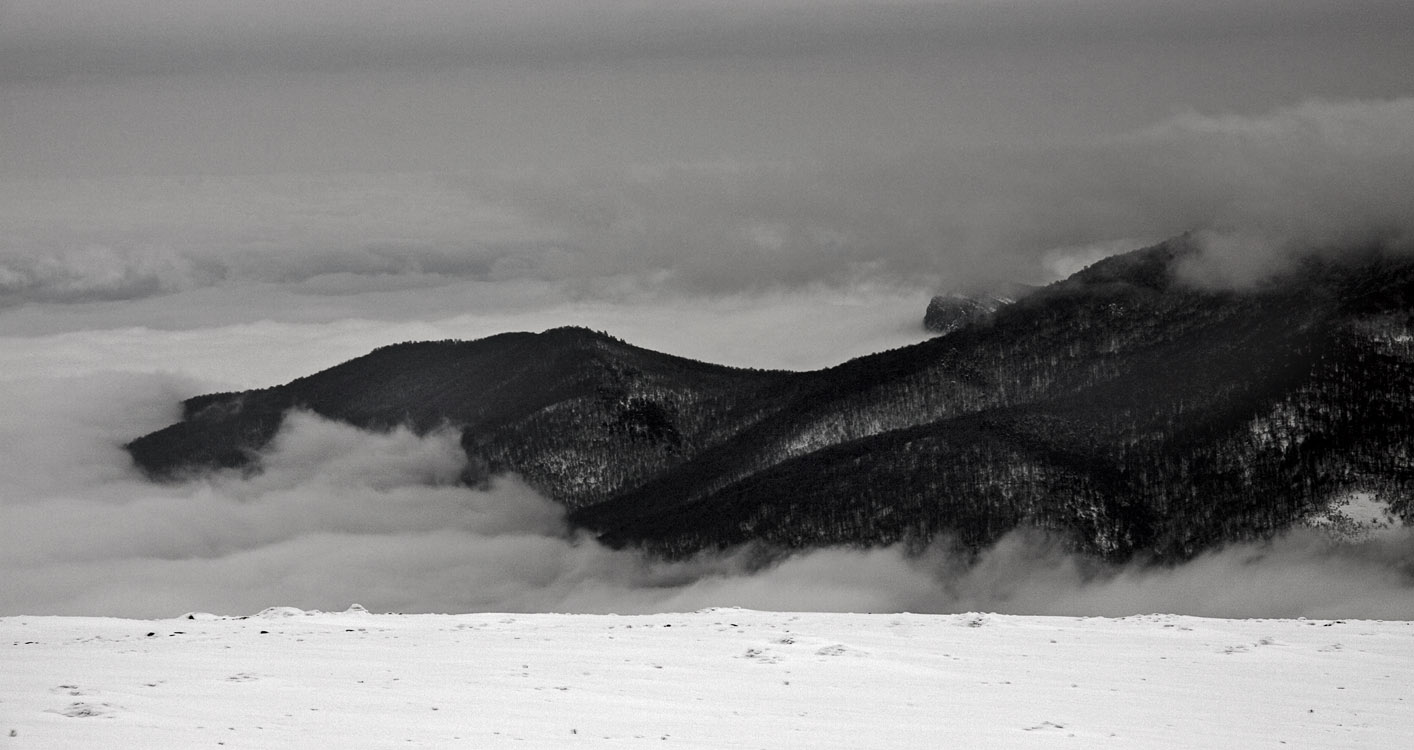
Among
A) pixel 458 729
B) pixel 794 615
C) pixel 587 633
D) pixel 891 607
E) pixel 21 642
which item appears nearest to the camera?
pixel 458 729

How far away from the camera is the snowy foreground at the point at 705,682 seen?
17.6 metres

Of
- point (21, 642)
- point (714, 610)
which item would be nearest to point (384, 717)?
point (21, 642)

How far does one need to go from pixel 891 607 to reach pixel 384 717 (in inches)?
6916

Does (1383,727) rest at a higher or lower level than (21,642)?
lower

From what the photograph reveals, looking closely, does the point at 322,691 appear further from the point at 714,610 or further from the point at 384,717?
the point at 714,610

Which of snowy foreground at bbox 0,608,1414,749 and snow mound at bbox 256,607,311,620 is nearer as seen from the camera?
snowy foreground at bbox 0,608,1414,749

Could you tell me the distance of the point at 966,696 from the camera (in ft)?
69.3

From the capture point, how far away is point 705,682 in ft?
70.3

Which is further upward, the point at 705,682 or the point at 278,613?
the point at 278,613

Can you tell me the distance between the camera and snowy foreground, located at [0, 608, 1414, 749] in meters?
17.6

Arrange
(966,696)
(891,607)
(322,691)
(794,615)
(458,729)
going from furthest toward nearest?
(891,607) → (794,615) → (966,696) → (322,691) → (458,729)

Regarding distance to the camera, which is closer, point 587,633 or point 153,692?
point 153,692

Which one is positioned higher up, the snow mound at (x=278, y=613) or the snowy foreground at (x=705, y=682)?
the snow mound at (x=278, y=613)

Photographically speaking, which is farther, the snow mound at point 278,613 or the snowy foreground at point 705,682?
the snow mound at point 278,613
